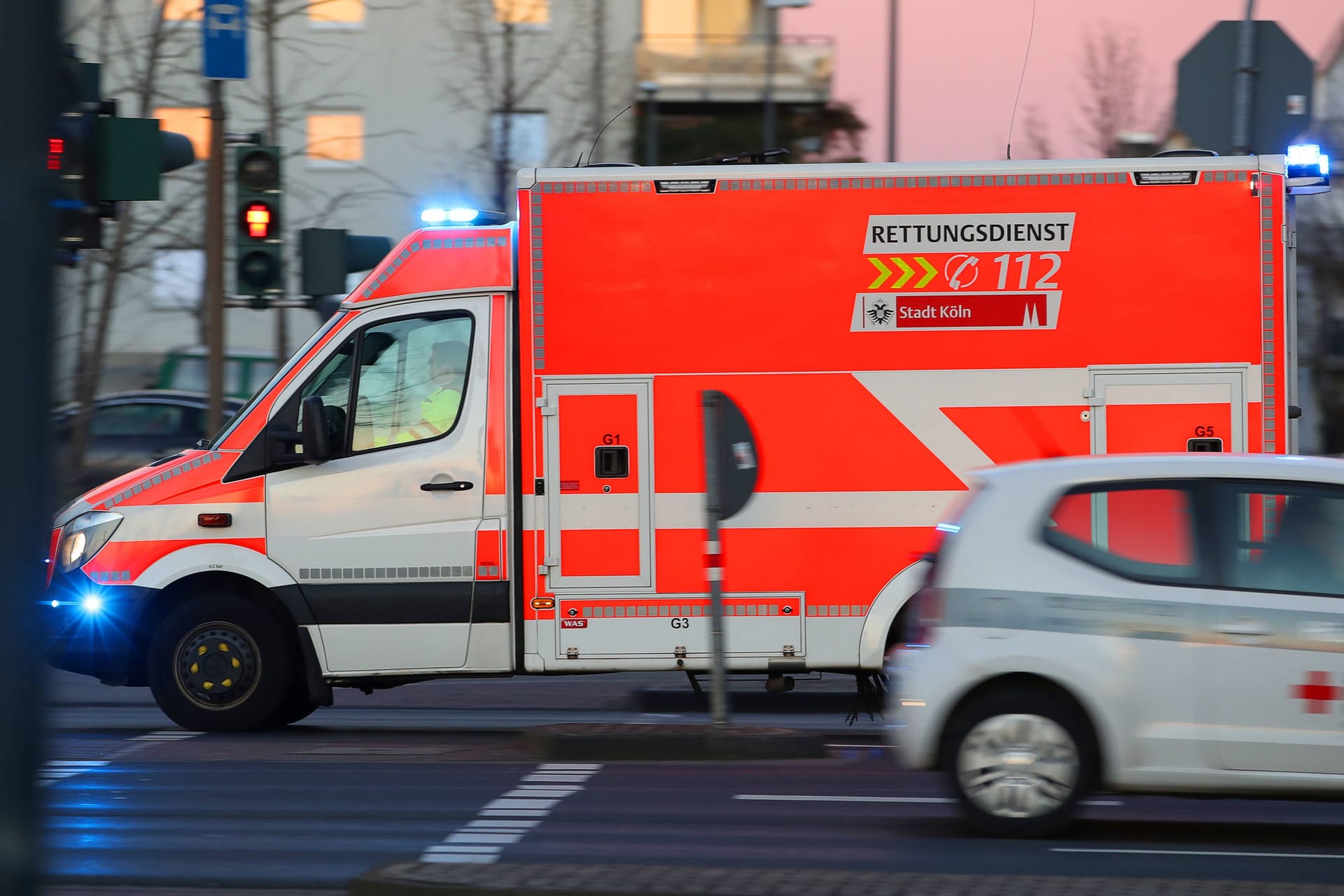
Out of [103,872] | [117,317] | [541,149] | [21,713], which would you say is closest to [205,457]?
[103,872]

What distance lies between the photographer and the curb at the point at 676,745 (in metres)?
8.50

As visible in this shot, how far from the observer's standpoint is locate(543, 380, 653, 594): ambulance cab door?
921 cm

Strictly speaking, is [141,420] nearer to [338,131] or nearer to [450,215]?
[450,215]

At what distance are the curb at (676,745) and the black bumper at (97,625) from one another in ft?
8.03

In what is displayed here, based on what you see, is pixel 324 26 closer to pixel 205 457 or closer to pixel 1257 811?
pixel 205 457

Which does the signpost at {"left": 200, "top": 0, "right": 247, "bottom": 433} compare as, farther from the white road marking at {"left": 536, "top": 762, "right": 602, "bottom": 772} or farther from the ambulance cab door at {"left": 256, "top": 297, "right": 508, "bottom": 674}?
the white road marking at {"left": 536, "top": 762, "right": 602, "bottom": 772}

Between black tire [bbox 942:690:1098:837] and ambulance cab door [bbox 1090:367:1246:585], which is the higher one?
ambulance cab door [bbox 1090:367:1246:585]

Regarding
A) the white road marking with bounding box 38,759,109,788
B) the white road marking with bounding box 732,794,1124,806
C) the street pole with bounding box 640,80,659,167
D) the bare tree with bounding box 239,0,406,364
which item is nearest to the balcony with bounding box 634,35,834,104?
the street pole with bounding box 640,80,659,167

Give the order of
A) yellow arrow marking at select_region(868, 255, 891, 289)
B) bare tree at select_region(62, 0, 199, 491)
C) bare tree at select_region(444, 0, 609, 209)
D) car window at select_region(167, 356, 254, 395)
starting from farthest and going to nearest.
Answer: car window at select_region(167, 356, 254, 395), bare tree at select_region(444, 0, 609, 209), bare tree at select_region(62, 0, 199, 491), yellow arrow marking at select_region(868, 255, 891, 289)

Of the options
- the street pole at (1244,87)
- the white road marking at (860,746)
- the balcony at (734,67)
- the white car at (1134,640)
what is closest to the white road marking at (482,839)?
the white car at (1134,640)

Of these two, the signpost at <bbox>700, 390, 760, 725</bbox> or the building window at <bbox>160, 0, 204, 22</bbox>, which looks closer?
the signpost at <bbox>700, 390, 760, 725</bbox>

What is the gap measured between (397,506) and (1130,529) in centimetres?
431

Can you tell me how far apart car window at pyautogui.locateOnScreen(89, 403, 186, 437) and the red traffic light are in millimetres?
11526

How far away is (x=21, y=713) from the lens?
3238mm
